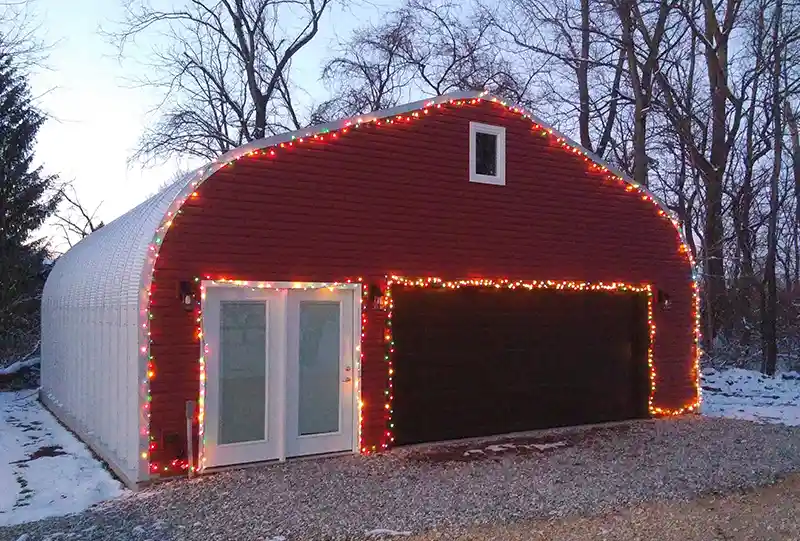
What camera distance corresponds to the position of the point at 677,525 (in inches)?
242

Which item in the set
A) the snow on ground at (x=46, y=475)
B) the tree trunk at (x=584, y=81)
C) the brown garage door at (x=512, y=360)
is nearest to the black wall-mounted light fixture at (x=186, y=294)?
the snow on ground at (x=46, y=475)

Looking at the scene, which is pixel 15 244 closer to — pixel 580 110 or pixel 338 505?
pixel 580 110

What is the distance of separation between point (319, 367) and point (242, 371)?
3.22ft

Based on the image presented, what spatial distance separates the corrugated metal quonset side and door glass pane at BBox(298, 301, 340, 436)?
1904 millimetres

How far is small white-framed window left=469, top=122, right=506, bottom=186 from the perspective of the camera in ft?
33.9

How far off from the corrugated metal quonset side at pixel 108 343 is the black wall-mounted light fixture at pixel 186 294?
39cm

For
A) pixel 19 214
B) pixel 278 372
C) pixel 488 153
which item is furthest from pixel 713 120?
pixel 19 214

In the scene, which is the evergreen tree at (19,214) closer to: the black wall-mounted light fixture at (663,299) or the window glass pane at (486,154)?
the window glass pane at (486,154)

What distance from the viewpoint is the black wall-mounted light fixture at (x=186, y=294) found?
7926 millimetres

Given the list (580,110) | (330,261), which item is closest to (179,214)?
(330,261)

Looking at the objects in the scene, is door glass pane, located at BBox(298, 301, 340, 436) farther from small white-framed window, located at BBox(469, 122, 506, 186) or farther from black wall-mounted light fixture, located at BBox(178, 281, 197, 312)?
small white-framed window, located at BBox(469, 122, 506, 186)

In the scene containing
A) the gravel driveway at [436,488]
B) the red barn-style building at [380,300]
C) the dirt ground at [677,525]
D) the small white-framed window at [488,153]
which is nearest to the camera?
the dirt ground at [677,525]

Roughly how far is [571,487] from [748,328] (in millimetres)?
16746

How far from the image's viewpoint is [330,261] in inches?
355
